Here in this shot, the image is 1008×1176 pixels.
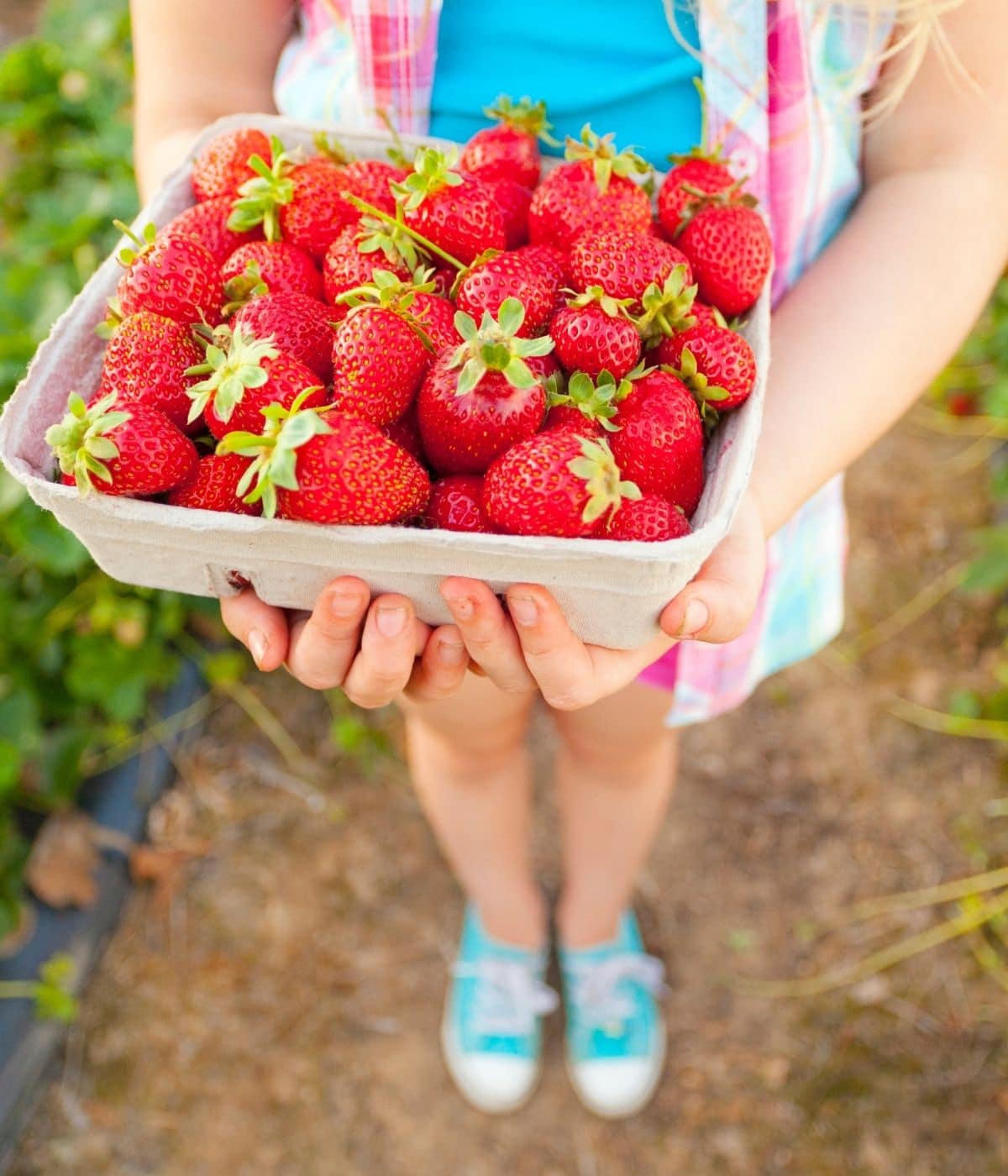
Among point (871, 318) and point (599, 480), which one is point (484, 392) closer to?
point (599, 480)

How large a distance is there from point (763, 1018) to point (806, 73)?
1.30 meters

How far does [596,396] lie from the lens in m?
0.76

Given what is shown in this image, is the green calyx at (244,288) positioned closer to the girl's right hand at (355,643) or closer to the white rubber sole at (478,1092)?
the girl's right hand at (355,643)

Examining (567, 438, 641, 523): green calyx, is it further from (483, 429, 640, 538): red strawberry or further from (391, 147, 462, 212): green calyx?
(391, 147, 462, 212): green calyx

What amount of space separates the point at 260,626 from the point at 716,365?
398 mm

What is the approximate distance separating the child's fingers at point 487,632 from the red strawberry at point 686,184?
1.20 ft

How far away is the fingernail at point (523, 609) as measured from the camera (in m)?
0.73

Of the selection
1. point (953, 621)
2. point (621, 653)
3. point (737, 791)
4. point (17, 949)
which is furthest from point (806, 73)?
point (17, 949)

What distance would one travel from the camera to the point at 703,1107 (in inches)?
61.1

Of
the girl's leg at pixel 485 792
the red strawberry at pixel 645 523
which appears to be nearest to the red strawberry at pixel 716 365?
the red strawberry at pixel 645 523

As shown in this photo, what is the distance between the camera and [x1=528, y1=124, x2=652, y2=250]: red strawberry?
0.84 m

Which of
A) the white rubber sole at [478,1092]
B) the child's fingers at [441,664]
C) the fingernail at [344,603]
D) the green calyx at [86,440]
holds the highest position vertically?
the green calyx at [86,440]

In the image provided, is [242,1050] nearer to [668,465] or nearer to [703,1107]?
[703,1107]

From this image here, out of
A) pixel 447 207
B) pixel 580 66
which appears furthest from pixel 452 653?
pixel 580 66
